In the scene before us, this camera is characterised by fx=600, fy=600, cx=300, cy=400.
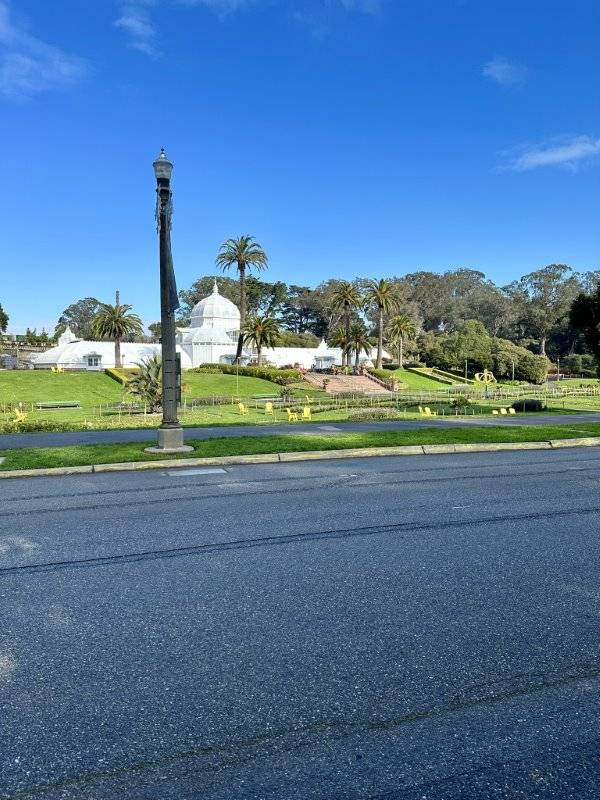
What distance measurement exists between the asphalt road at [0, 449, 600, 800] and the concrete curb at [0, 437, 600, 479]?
3202 millimetres

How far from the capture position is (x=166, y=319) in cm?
1242

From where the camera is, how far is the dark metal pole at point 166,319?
1239cm

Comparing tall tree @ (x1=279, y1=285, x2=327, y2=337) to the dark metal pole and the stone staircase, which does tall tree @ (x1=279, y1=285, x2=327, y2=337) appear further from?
the dark metal pole

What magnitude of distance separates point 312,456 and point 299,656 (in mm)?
8538

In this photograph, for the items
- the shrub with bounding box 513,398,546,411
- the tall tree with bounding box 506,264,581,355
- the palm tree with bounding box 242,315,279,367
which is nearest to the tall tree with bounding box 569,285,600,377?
the shrub with bounding box 513,398,546,411

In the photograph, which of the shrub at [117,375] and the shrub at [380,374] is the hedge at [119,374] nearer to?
the shrub at [117,375]

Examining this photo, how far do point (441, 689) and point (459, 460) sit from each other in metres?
8.94

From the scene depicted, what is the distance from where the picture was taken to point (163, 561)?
5.34 metres

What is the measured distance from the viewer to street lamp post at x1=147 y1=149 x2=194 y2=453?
1239 centimetres

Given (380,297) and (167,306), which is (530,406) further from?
(380,297)

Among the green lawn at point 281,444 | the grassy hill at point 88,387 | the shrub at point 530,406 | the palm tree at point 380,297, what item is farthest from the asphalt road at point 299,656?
the palm tree at point 380,297

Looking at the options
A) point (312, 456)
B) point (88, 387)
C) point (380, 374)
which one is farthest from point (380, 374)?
point (312, 456)

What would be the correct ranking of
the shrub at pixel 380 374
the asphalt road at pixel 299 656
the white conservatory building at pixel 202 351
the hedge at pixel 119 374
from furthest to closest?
the white conservatory building at pixel 202 351 → the shrub at pixel 380 374 → the hedge at pixel 119 374 → the asphalt road at pixel 299 656

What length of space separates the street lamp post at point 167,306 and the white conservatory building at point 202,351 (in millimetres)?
51211
